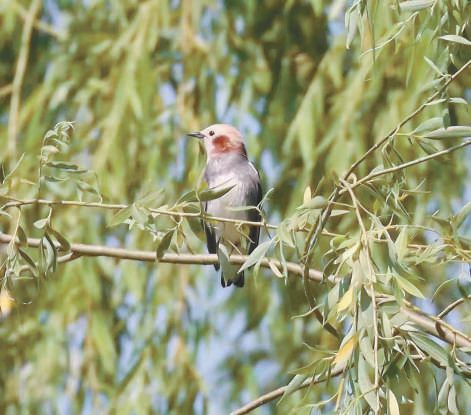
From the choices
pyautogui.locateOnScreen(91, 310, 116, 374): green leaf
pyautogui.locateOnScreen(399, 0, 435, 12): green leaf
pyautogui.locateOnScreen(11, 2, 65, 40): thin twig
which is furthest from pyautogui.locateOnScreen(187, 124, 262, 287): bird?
pyautogui.locateOnScreen(399, 0, 435, 12): green leaf

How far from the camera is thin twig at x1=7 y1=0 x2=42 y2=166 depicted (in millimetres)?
5102

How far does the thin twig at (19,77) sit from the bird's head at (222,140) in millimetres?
750

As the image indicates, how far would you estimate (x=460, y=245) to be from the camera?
7.00ft

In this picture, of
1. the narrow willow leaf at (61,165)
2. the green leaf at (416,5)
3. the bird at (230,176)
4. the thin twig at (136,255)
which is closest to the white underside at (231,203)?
the bird at (230,176)

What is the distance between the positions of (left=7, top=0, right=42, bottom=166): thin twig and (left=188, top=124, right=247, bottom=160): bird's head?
0.75 metres

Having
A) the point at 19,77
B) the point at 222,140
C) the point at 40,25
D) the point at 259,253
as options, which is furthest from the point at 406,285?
the point at 40,25

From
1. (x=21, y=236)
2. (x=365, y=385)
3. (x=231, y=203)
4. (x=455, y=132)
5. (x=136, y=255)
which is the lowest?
(x=231, y=203)

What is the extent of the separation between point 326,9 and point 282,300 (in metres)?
1.08

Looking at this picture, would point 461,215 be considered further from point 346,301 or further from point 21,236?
point 21,236

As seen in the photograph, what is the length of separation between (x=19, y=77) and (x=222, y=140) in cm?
93

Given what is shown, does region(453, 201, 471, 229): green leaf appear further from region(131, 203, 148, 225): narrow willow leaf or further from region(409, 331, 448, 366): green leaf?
region(131, 203, 148, 225): narrow willow leaf

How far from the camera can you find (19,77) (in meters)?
5.29

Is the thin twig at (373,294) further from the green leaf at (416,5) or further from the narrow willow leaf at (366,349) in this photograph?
the green leaf at (416,5)

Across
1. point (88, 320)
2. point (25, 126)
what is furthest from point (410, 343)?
point (25, 126)
